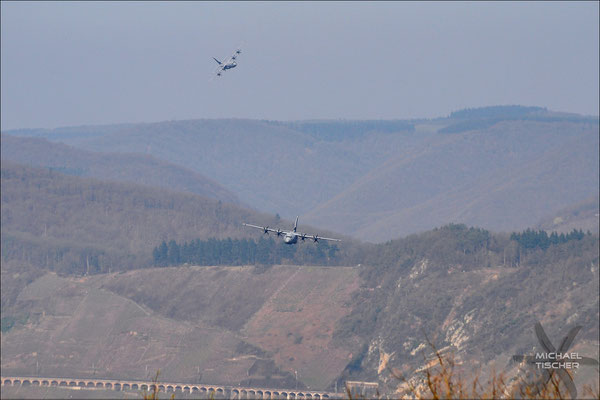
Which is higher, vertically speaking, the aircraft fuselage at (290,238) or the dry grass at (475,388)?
the aircraft fuselage at (290,238)

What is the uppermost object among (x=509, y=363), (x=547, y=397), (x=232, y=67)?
(x=232, y=67)

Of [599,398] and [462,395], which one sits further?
[462,395]

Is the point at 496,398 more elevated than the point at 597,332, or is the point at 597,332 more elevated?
the point at 496,398

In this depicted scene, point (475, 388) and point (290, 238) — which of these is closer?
point (475, 388)

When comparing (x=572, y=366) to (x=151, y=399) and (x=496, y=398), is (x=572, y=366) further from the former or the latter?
(x=151, y=399)

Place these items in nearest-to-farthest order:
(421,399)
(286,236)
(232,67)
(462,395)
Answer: (421,399) → (462,395) → (286,236) → (232,67)

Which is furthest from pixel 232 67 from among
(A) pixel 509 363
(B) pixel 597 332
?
(B) pixel 597 332

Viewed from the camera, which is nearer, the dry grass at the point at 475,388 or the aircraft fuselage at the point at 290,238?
the dry grass at the point at 475,388

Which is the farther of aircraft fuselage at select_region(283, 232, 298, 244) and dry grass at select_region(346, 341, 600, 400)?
aircraft fuselage at select_region(283, 232, 298, 244)

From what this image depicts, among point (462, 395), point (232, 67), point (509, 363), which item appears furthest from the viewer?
point (509, 363)

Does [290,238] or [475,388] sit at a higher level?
[290,238]

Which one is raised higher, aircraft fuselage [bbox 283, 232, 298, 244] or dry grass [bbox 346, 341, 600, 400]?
aircraft fuselage [bbox 283, 232, 298, 244]
